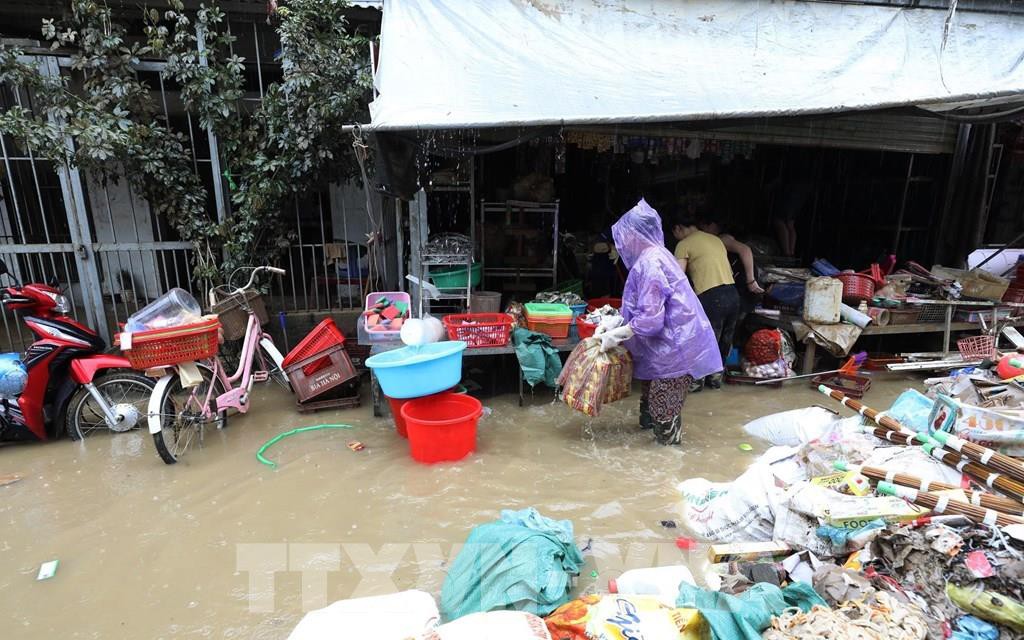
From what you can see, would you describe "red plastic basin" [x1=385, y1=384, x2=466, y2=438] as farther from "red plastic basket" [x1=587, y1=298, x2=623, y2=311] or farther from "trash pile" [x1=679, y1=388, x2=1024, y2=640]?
"red plastic basket" [x1=587, y1=298, x2=623, y2=311]

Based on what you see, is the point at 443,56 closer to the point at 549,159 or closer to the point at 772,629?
the point at 549,159

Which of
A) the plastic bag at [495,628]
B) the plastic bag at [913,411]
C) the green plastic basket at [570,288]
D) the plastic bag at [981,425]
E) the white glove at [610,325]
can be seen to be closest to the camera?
the plastic bag at [495,628]

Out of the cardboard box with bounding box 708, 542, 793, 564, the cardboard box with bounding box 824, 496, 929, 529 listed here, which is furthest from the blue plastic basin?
the cardboard box with bounding box 824, 496, 929, 529

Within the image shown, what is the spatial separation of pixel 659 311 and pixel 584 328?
1219 mm

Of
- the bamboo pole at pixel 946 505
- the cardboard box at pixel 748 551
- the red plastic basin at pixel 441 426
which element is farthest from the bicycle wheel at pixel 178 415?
the bamboo pole at pixel 946 505

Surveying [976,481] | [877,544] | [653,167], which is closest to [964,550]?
[877,544]

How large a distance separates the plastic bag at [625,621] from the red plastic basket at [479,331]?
290cm

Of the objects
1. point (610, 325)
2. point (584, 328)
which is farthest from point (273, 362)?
point (610, 325)

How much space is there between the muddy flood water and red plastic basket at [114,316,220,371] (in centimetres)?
80

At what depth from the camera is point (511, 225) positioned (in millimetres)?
6340

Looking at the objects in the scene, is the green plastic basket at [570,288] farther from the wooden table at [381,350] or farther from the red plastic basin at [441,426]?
the red plastic basin at [441,426]

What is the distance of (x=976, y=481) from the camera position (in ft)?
9.11

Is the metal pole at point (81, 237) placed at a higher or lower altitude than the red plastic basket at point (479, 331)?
higher

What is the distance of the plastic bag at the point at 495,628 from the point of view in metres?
1.95
